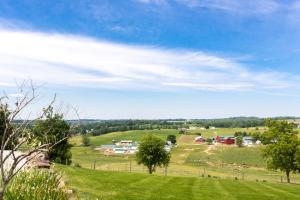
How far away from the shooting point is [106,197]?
64.8 feet

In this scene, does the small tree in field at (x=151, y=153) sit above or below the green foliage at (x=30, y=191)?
below

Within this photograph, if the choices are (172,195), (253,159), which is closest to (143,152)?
(172,195)

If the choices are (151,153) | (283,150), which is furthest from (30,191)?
(151,153)

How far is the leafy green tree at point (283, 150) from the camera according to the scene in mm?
50812

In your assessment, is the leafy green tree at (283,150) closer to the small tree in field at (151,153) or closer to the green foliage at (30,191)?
the small tree in field at (151,153)

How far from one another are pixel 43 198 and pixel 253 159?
127150 mm

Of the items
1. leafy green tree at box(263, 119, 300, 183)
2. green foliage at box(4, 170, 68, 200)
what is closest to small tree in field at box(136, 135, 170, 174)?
leafy green tree at box(263, 119, 300, 183)

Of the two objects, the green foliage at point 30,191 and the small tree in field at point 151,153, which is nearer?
the green foliage at point 30,191

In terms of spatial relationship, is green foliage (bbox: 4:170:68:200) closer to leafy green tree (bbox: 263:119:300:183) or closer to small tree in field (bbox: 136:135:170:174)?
leafy green tree (bbox: 263:119:300:183)

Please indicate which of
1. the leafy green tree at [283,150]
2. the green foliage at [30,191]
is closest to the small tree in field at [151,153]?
the leafy green tree at [283,150]

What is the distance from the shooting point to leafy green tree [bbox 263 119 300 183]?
50812 mm

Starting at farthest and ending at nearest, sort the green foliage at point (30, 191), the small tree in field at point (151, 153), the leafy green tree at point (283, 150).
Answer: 1. the small tree in field at point (151, 153)
2. the leafy green tree at point (283, 150)
3. the green foliage at point (30, 191)

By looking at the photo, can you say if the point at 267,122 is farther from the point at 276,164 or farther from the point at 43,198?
the point at 43,198

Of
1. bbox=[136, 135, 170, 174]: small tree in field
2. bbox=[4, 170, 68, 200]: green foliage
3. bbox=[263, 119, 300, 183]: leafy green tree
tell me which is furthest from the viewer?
bbox=[136, 135, 170, 174]: small tree in field
